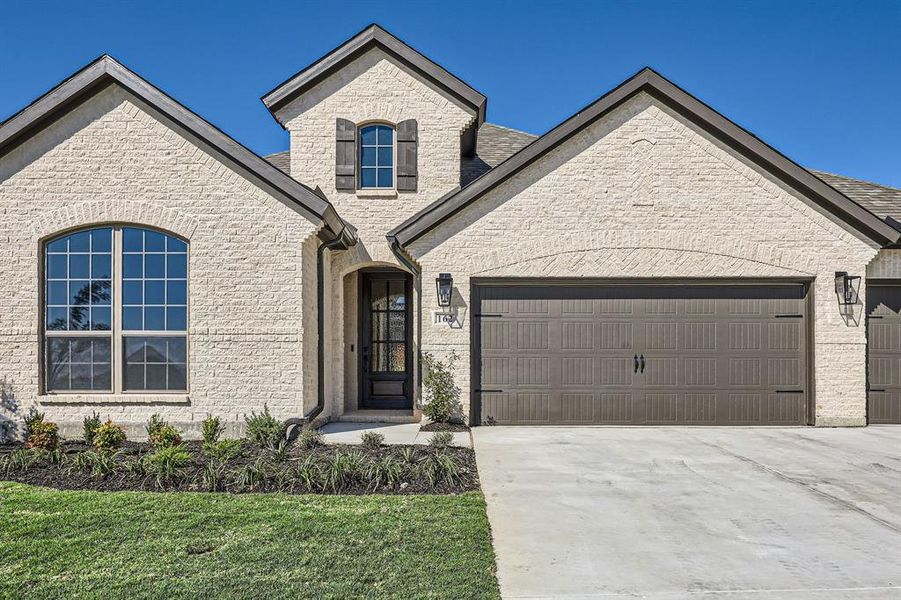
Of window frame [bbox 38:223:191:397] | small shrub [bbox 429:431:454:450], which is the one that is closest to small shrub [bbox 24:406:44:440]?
window frame [bbox 38:223:191:397]

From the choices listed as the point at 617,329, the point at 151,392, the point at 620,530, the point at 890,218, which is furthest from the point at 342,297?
the point at 890,218

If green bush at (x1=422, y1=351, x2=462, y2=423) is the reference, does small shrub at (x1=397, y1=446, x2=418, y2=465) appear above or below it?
below

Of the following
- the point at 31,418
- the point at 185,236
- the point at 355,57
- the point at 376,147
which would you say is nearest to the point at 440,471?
the point at 185,236

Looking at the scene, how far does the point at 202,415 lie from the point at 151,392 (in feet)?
2.95

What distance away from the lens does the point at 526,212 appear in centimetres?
1030

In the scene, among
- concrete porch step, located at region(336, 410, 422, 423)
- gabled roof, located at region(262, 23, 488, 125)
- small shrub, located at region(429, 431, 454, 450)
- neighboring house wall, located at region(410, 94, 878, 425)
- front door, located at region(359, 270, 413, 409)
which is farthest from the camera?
front door, located at region(359, 270, 413, 409)

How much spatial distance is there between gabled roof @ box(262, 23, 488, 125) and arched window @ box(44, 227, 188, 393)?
3984mm

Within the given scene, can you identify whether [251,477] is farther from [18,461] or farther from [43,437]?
[43,437]

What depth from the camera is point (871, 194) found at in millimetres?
12242

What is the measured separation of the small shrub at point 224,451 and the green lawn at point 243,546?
130 centimetres

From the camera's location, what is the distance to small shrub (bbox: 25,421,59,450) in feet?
25.3

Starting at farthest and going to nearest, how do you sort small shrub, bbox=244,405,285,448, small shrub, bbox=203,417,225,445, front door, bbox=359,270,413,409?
front door, bbox=359,270,413,409 → small shrub, bbox=203,417,225,445 → small shrub, bbox=244,405,285,448

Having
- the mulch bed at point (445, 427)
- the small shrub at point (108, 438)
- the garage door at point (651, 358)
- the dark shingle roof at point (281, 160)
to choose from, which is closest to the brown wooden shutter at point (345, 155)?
the dark shingle roof at point (281, 160)

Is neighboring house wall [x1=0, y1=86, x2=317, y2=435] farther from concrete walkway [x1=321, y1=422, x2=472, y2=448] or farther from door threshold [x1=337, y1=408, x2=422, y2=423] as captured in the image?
door threshold [x1=337, y1=408, x2=422, y2=423]
